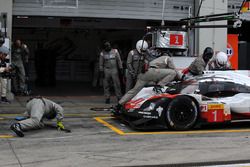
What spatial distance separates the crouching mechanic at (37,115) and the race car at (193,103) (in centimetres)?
147

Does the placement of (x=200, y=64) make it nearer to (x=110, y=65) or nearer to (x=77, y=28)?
(x=110, y=65)

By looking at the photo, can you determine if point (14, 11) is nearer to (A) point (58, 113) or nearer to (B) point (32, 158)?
(A) point (58, 113)

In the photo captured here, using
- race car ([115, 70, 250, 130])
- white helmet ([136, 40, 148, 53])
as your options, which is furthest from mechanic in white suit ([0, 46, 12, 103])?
race car ([115, 70, 250, 130])

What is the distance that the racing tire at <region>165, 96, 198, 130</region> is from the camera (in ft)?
28.3

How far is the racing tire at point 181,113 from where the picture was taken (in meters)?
8.62

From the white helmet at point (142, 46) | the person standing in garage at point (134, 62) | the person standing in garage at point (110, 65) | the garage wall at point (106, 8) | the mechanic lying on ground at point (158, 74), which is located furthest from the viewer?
the garage wall at point (106, 8)

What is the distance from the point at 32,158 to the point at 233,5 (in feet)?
42.7

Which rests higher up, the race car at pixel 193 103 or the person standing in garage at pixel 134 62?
the person standing in garage at pixel 134 62

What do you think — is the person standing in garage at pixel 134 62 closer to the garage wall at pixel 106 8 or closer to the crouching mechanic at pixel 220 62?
the crouching mechanic at pixel 220 62

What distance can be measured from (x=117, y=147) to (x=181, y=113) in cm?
187

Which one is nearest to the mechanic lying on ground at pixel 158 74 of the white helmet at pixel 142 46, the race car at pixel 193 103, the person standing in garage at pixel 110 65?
the race car at pixel 193 103

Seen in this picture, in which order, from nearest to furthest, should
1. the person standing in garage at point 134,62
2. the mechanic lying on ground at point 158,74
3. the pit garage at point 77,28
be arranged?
the mechanic lying on ground at point 158,74 < the person standing in garage at point 134,62 < the pit garage at point 77,28

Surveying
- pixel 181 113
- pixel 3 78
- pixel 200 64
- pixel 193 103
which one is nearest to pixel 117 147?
pixel 181 113

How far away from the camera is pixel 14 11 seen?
1463cm
